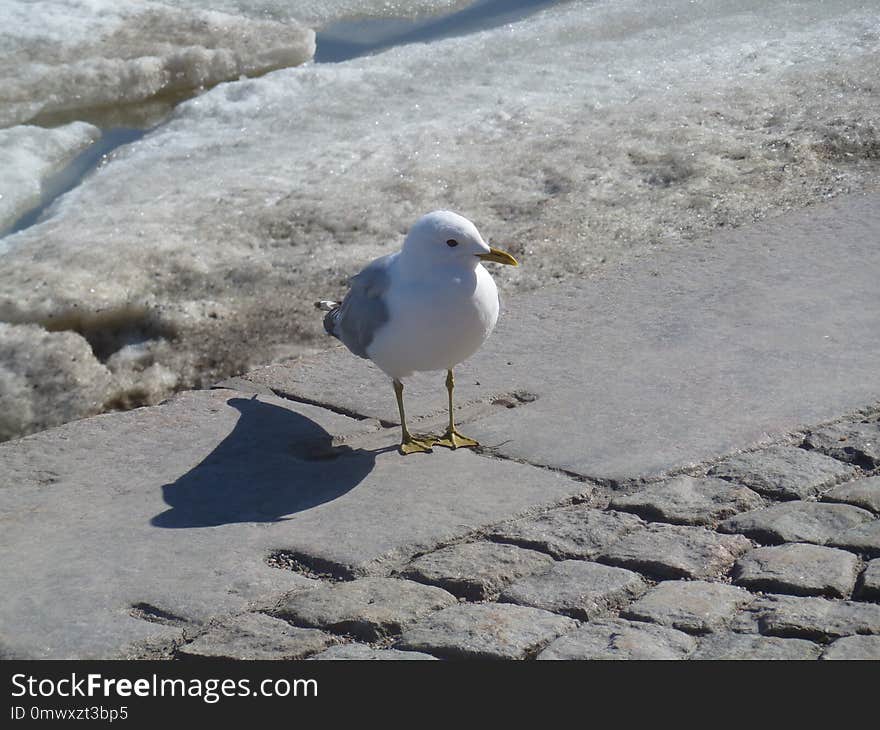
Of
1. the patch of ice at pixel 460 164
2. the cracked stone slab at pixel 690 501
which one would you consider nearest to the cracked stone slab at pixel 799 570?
the cracked stone slab at pixel 690 501

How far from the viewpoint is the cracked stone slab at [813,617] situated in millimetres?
2762

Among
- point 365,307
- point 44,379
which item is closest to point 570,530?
point 365,307

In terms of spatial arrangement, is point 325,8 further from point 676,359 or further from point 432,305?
point 432,305

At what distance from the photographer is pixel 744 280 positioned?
507 cm

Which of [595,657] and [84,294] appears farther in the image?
[84,294]

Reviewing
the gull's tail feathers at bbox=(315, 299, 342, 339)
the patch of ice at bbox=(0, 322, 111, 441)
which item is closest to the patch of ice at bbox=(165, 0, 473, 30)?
the patch of ice at bbox=(0, 322, 111, 441)

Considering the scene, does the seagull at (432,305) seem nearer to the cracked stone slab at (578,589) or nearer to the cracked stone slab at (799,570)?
the cracked stone slab at (578,589)

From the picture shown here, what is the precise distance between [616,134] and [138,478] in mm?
3797

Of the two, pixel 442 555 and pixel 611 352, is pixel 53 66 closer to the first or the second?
pixel 611 352

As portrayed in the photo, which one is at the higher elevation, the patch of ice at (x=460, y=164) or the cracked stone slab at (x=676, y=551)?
the patch of ice at (x=460, y=164)

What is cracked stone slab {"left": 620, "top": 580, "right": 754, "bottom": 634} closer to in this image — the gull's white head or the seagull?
the seagull

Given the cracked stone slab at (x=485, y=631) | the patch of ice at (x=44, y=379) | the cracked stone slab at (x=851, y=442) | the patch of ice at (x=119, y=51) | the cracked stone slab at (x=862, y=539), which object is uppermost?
the patch of ice at (x=119, y=51)

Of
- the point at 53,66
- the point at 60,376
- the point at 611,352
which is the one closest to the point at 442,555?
the point at 611,352

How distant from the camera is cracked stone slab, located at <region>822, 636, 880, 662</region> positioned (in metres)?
2.63
